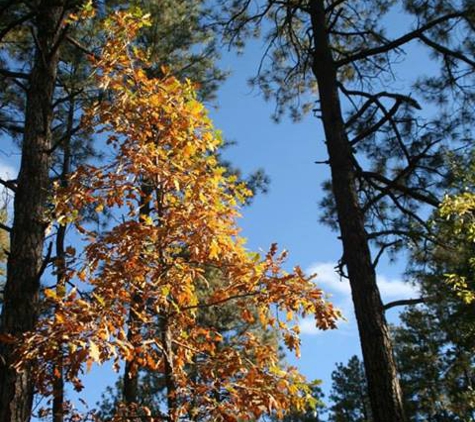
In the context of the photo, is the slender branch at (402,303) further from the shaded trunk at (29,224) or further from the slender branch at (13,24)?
the slender branch at (13,24)

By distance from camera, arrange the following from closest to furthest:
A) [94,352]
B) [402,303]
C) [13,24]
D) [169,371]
Result: [94,352] → [169,371] → [13,24] → [402,303]

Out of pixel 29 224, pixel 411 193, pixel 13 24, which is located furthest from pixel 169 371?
pixel 411 193

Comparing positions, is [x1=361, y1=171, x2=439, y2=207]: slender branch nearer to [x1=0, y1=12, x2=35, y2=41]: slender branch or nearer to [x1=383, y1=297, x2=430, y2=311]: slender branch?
[x1=383, y1=297, x2=430, y2=311]: slender branch

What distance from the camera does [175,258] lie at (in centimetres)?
359

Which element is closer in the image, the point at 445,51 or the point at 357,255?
the point at 357,255

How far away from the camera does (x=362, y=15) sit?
7.25 meters

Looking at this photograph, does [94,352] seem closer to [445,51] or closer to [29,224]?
[29,224]

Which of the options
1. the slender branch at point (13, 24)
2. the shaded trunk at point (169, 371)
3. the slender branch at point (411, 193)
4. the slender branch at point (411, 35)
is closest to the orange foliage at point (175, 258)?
the shaded trunk at point (169, 371)

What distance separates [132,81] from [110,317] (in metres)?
1.71

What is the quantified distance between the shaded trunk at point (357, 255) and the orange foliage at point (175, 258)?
4.53 ft

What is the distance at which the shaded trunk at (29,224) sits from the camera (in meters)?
3.26

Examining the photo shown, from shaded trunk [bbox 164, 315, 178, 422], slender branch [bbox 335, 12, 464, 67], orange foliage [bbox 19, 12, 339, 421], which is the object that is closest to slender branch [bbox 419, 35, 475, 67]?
slender branch [bbox 335, 12, 464, 67]

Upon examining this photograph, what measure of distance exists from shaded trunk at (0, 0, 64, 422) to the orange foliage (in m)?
0.26

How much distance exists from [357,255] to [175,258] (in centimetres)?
209
